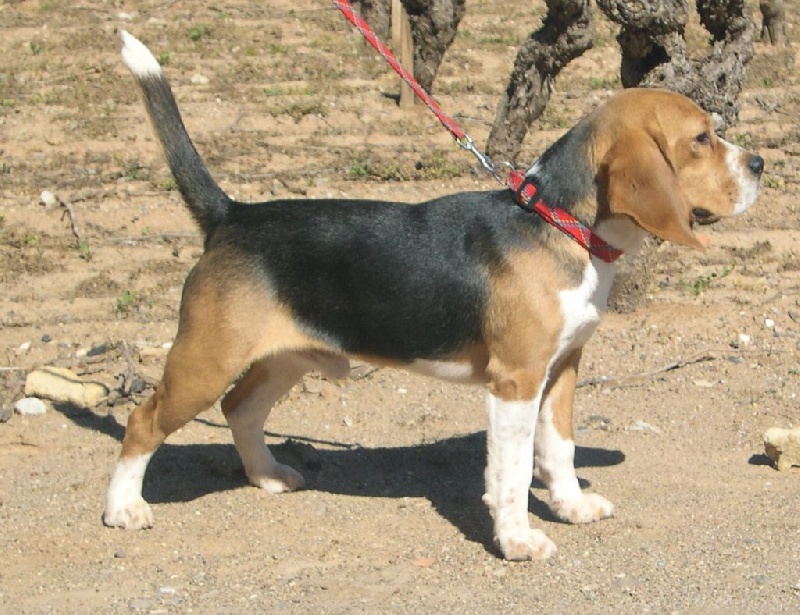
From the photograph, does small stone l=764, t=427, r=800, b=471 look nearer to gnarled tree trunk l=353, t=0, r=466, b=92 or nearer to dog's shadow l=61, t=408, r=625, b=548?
dog's shadow l=61, t=408, r=625, b=548

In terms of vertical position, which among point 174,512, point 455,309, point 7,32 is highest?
point 455,309

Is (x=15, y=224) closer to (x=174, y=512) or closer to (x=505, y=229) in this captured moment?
(x=174, y=512)

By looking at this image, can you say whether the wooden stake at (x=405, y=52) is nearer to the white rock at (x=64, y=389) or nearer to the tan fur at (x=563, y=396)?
the white rock at (x=64, y=389)

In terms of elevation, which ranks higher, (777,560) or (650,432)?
(777,560)

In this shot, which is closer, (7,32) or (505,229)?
(505,229)

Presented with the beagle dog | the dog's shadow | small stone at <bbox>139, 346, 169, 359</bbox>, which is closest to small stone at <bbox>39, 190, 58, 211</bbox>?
small stone at <bbox>139, 346, 169, 359</bbox>

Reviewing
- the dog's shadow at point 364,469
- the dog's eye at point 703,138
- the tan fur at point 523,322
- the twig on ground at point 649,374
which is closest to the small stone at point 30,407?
the dog's shadow at point 364,469

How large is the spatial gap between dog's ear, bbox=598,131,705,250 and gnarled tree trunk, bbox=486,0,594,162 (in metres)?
Answer: 5.01

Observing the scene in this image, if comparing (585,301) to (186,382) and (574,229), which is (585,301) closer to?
(574,229)

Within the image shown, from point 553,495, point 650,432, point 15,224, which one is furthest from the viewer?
point 15,224

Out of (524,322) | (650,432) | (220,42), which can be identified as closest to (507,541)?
(524,322)

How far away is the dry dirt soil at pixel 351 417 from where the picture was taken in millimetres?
5328

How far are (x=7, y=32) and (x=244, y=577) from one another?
1319 centimetres

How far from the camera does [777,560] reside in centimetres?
539
